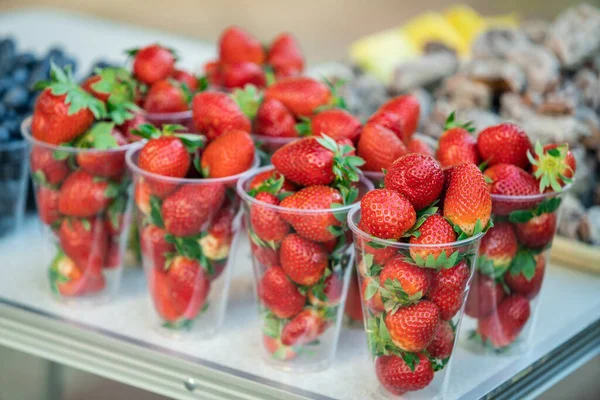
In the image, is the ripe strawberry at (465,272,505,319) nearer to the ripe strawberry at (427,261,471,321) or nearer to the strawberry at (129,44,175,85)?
the ripe strawberry at (427,261,471,321)

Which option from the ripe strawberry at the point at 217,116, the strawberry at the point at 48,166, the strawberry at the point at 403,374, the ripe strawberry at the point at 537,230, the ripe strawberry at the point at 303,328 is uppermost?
the ripe strawberry at the point at 217,116

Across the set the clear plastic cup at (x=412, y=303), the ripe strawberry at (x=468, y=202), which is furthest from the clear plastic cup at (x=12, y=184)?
the ripe strawberry at (x=468, y=202)

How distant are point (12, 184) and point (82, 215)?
1.05 feet

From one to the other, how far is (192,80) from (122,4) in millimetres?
3017

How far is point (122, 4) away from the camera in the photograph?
4.24 m

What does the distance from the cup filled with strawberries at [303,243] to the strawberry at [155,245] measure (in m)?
0.14

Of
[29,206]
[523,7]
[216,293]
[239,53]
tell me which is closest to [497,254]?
[216,293]

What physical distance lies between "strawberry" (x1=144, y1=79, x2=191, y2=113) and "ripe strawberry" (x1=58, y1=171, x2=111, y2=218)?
169mm

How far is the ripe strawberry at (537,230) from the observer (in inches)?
42.7

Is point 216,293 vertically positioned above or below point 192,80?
below

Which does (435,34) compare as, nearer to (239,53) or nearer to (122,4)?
(239,53)

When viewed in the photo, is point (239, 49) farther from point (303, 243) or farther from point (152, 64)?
point (303, 243)

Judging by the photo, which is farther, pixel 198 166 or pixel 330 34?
pixel 330 34

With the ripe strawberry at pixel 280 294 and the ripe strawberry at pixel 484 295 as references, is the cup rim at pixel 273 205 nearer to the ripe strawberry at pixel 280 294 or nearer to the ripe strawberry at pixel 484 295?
the ripe strawberry at pixel 280 294
